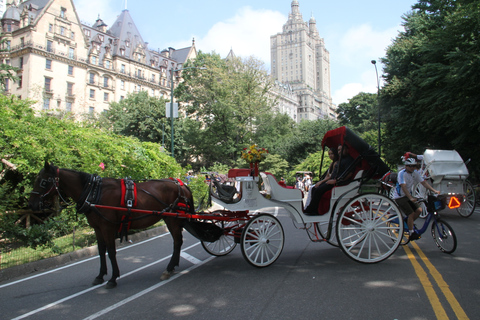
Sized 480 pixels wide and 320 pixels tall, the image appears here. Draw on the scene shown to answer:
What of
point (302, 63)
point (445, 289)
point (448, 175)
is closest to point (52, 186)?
point (445, 289)

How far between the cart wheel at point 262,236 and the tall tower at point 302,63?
159 meters

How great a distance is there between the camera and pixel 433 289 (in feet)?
16.5

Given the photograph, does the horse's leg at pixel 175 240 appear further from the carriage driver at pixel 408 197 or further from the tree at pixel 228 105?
the tree at pixel 228 105

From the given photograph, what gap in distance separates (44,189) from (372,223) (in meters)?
5.81

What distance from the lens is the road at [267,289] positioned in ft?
14.6

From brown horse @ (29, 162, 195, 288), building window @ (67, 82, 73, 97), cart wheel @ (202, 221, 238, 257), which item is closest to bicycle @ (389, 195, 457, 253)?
cart wheel @ (202, 221, 238, 257)

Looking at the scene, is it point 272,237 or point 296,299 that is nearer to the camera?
point 296,299

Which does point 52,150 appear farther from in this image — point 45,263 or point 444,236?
point 444,236

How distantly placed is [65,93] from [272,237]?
66.0m

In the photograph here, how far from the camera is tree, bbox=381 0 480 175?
1512 cm

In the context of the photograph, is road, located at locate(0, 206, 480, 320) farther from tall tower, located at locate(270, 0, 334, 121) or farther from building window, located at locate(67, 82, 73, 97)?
tall tower, located at locate(270, 0, 334, 121)

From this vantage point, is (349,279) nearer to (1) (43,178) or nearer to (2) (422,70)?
(1) (43,178)

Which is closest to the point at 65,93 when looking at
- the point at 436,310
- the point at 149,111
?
the point at 149,111

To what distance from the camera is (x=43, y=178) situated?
5.59 m
